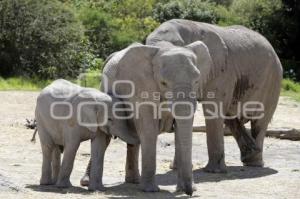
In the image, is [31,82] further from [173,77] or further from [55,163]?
[173,77]

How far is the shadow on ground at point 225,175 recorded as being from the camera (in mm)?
11445

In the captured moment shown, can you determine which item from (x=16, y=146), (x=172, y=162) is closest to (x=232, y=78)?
(x=172, y=162)

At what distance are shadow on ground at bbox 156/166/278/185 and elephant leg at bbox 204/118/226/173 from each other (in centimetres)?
14

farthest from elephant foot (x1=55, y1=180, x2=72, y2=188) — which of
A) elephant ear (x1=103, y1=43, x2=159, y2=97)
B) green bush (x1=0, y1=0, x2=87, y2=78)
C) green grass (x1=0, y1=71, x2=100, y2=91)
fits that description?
green bush (x1=0, y1=0, x2=87, y2=78)

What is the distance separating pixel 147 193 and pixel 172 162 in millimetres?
2652

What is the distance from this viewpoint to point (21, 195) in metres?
8.98

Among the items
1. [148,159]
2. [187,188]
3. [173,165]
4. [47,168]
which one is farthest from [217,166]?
[47,168]

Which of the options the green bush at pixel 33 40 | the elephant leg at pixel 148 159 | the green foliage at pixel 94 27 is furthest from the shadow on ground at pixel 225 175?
the green bush at pixel 33 40

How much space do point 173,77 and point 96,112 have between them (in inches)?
42.8

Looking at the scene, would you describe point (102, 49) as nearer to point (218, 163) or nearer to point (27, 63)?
point (27, 63)

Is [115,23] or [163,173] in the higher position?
[115,23]

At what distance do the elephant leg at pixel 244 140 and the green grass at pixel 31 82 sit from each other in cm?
1175

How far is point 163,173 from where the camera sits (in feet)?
→ 39.8

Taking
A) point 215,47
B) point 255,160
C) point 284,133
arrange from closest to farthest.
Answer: point 215,47
point 255,160
point 284,133
